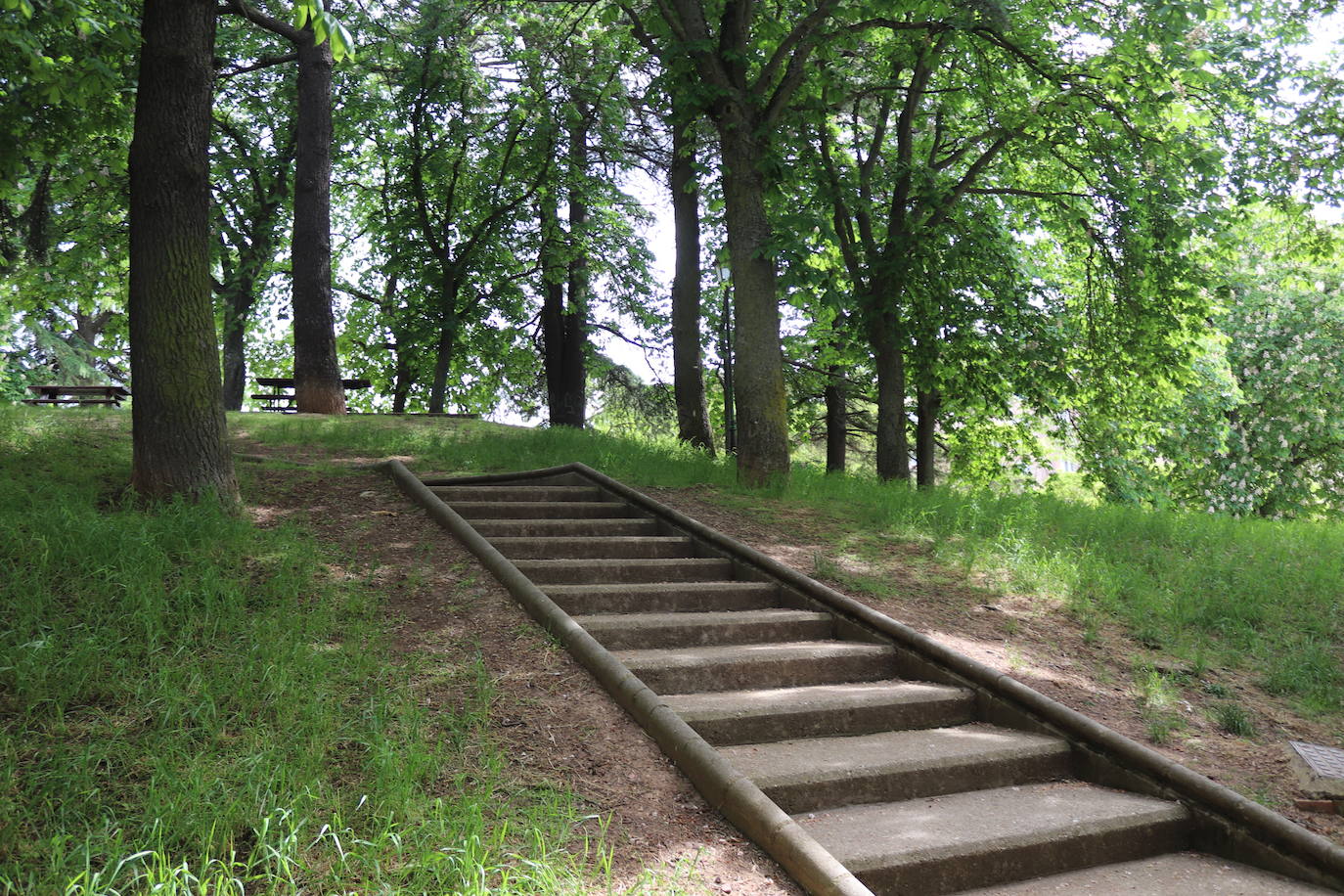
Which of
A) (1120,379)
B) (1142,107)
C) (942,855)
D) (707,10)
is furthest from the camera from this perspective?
(1120,379)

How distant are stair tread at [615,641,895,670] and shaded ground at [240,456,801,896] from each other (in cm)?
49

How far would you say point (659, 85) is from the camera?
36.2ft

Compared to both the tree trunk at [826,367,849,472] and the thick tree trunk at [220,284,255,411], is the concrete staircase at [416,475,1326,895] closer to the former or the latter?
the tree trunk at [826,367,849,472]

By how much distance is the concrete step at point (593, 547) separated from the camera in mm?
7642

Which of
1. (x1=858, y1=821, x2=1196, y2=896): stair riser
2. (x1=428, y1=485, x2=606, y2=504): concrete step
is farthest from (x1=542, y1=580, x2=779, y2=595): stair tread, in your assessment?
(x1=858, y1=821, x2=1196, y2=896): stair riser

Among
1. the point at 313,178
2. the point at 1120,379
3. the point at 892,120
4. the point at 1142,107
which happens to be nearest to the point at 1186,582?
the point at 1142,107

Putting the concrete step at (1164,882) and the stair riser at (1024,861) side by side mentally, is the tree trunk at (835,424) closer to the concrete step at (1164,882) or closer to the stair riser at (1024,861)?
the stair riser at (1024,861)

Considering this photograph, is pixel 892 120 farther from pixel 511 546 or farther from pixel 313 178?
pixel 511 546

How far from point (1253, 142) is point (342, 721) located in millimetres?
11797

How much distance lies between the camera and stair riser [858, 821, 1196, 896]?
398 cm

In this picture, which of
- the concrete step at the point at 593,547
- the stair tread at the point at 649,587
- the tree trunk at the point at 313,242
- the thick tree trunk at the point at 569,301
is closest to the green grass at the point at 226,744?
the stair tread at the point at 649,587

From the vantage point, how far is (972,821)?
449 centimetres

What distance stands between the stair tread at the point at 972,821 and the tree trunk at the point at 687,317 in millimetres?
10648

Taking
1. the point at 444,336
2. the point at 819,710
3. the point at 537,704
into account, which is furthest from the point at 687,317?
the point at 537,704
